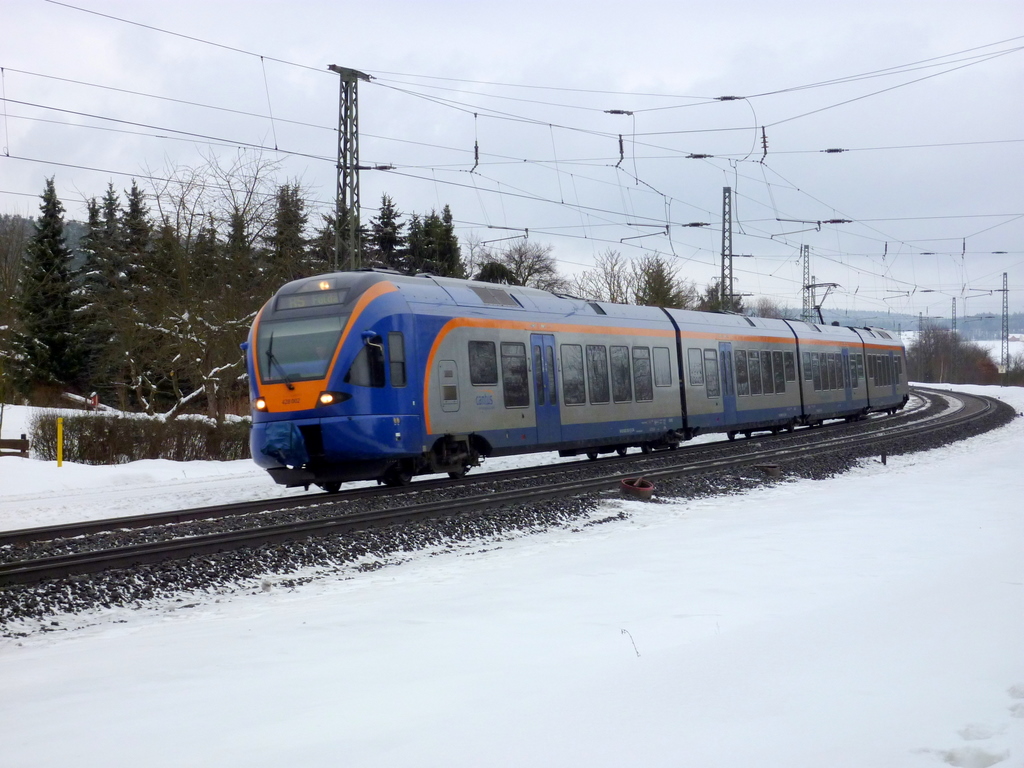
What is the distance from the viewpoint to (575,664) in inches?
220

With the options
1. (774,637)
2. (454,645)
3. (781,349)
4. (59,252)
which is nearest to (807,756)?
(774,637)

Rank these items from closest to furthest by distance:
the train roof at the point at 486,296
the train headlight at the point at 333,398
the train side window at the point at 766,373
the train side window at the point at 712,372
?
the train headlight at the point at 333,398
the train roof at the point at 486,296
the train side window at the point at 712,372
the train side window at the point at 766,373

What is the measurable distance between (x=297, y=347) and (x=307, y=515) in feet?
10.1

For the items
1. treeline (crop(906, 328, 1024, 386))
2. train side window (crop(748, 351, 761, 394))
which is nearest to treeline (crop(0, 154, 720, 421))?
train side window (crop(748, 351, 761, 394))

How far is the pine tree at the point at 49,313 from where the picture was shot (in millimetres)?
45562

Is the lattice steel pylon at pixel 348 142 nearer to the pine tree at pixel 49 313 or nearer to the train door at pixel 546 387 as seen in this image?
the train door at pixel 546 387

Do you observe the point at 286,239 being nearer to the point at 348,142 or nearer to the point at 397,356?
the point at 348,142

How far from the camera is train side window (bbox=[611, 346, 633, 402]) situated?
20.2 metres

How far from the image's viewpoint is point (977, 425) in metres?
31.2

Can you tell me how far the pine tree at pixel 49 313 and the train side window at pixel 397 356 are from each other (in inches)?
1402

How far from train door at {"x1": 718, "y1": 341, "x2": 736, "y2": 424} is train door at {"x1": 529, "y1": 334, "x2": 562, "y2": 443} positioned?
26.6 feet

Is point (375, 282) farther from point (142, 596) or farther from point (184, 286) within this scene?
point (184, 286)

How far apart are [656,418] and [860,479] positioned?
5846 mm

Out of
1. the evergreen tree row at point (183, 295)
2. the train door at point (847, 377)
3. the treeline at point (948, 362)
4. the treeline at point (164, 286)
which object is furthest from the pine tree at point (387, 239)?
the treeline at point (948, 362)
